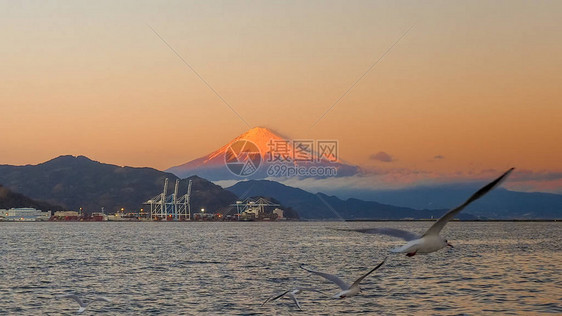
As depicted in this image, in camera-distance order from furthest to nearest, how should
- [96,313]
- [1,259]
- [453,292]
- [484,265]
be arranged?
1. [1,259]
2. [484,265]
3. [453,292]
4. [96,313]

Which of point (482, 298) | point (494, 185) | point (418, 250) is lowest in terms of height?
point (482, 298)

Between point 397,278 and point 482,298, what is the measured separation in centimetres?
1374

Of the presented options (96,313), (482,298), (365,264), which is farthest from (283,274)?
(96,313)

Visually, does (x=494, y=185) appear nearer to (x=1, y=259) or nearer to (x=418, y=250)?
(x=418, y=250)

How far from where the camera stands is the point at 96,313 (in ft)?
129

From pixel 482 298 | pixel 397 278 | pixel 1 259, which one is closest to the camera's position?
pixel 482 298

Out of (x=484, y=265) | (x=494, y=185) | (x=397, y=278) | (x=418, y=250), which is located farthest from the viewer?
(x=484, y=265)

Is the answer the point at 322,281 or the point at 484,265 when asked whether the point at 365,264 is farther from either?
the point at 322,281

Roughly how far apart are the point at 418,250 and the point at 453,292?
32.6 meters

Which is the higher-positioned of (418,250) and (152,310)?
(418,250)

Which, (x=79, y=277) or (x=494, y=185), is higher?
(x=494, y=185)

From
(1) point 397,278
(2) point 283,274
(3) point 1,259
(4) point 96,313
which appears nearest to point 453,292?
(1) point 397,278

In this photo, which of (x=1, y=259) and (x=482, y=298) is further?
(x=1, y=259)

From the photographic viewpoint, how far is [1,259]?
87.1m
